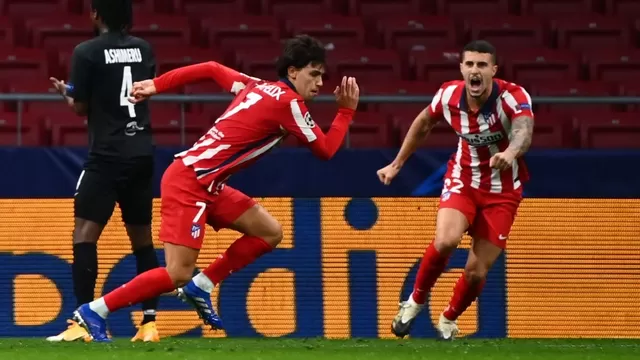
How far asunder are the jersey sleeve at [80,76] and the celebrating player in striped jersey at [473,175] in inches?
67.5

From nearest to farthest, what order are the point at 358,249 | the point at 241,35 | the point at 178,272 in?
the point at 178,272 → the point at 358,249 → the point at 241,35

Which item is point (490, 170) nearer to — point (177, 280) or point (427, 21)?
point (177, 280)

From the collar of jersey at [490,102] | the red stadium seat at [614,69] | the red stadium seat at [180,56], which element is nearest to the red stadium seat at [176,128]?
the red stadium seat at [180,56]

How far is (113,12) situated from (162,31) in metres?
4.71

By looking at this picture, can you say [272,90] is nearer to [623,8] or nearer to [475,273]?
[475,273]

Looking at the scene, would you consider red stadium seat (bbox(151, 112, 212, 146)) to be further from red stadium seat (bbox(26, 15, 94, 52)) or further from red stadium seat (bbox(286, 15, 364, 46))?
red stadium seat (bbox(286, 15, 364, 46))

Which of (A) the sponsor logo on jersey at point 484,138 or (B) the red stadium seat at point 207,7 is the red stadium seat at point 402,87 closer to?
(B) the red stadium seat at point 207,7

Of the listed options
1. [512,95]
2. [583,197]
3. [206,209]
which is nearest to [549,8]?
[583,197]

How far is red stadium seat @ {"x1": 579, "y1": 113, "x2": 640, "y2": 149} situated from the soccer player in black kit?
13.9ft

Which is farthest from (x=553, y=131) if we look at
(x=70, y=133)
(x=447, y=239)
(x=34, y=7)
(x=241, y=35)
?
(x=34, y=7)

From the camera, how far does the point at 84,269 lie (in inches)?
292

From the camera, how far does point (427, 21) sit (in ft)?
40.8

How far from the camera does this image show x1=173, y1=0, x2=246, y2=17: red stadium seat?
1268 cm

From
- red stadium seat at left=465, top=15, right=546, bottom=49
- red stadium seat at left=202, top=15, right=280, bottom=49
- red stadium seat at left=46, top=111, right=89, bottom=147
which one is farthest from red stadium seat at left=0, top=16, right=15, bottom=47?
red stadium seat at left=465, top=15, right=546, bottom=49
